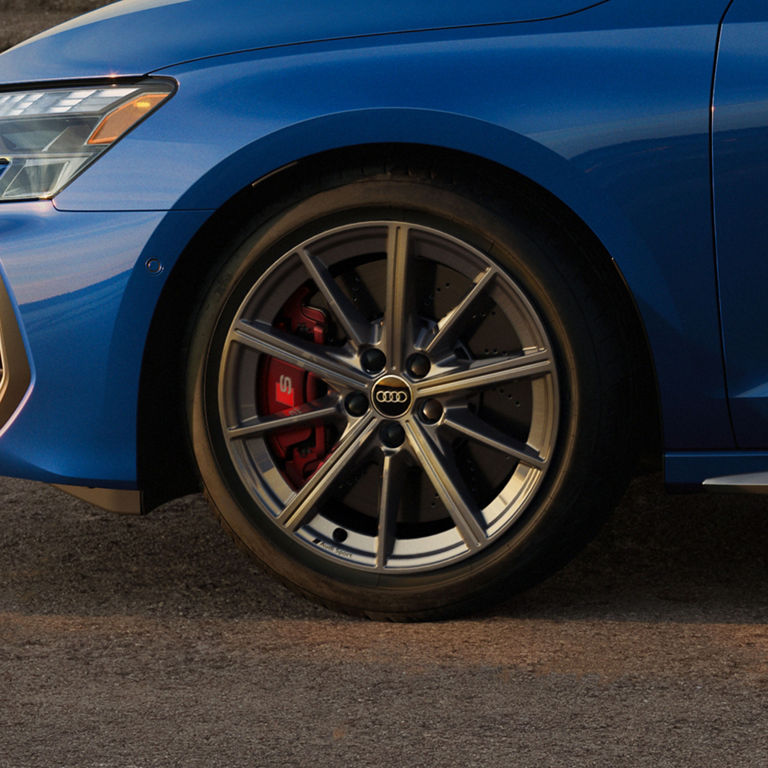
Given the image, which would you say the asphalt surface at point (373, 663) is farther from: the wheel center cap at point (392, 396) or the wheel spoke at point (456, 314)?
the wheel spoke at point (456, 314)

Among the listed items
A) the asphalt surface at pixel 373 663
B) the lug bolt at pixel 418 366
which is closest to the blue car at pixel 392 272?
the lug bolt at pixel 418 366

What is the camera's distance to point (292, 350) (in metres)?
2.93

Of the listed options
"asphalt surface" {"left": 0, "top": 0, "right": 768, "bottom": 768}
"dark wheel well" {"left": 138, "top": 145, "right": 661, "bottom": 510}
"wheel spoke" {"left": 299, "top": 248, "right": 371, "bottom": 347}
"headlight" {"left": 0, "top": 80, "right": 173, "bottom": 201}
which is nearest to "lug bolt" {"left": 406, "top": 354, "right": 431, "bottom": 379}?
"wheel spoke" {"left": 299, "top": 248, "right": 371, "bottom": 347}

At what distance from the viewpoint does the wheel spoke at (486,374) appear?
282 centimetres

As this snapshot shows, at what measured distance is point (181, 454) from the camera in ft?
10.2

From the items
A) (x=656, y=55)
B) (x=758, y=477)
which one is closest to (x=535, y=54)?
(x=656, y=55)

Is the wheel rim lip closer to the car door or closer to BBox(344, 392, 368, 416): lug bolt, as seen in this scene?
BBox(344, 392, 368, 416): lug bolt

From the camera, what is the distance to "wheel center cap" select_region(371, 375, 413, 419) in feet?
9.45

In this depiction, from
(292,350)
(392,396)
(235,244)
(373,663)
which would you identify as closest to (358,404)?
(392,396)

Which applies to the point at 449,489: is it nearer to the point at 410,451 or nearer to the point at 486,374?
the point at 410,451

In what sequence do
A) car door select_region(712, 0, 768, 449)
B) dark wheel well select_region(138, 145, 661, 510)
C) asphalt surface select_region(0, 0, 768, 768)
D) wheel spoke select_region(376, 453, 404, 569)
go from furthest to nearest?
wheel spoke select_region(376, 453, 404, 569) < dark wheel well select_region(138, 145, 661, 510) < car door select_region(712, 0, 768, 449) < asphalt surface select_region(0, 0, 768, 768)

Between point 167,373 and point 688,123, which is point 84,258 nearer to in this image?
point 167,373

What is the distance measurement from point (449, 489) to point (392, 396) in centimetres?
23

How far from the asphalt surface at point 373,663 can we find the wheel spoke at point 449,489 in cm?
22
